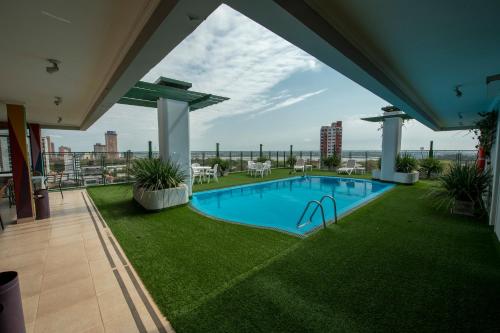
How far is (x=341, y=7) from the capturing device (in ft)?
6.11

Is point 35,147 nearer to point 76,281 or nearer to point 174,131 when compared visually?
point 174,131

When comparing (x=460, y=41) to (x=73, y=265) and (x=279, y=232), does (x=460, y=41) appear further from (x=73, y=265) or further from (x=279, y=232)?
(x=73, y=265)

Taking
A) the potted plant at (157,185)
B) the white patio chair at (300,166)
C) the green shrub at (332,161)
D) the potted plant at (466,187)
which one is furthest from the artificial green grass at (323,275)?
the green shrub at (332,161)

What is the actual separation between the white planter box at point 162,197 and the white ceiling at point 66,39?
2.50m

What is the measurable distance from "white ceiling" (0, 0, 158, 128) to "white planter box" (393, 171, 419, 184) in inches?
410

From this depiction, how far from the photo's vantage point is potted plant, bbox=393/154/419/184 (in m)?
8.83

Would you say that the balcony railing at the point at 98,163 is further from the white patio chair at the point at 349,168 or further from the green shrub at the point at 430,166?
the white patio chair at the point at 349,168

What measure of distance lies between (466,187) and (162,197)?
704cm

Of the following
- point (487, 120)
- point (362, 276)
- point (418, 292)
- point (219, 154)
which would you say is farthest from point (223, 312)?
point (219, 154)

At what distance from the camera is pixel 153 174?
521 cm

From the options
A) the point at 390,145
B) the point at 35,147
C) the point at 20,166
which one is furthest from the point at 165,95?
the point at 390,145

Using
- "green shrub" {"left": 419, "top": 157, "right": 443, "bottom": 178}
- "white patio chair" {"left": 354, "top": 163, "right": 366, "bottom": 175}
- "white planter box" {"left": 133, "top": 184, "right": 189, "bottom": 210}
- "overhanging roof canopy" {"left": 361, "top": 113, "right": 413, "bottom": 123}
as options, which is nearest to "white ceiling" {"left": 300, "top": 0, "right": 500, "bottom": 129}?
"white planter box" {"left": 133, "top": 184, "right": 189, "bottom": 210}

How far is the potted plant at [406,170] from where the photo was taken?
348 inches

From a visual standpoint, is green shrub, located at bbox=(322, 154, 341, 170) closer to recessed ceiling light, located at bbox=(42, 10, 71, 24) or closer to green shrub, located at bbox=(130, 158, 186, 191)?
green shrub, located at bbox=(130, 158, 186, 191)
